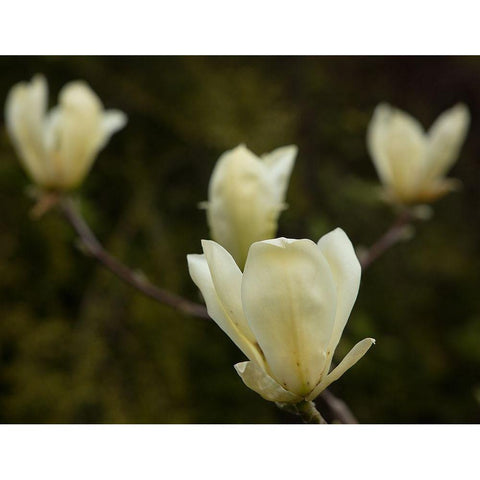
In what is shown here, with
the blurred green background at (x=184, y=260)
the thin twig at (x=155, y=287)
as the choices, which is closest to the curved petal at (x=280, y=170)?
the thin twig at (x=155, y=287)

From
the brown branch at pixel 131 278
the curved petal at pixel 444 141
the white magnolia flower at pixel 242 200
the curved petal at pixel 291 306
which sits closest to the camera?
the curved petal at pixel 291 306

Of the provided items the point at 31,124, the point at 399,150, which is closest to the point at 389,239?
the point at 399,150

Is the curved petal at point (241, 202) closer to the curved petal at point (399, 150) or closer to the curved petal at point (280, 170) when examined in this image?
the curved petal at point (280, 170)

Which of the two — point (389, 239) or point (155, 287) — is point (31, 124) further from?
point (389, 239)

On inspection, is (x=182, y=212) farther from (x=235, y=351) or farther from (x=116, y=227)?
(x=235, y=351)

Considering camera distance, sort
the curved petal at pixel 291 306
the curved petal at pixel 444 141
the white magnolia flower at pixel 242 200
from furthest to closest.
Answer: the curved petal at pixel 444 141 < the white magnolia flower at pixel 242 200 < the curved petal at pixel 291 306

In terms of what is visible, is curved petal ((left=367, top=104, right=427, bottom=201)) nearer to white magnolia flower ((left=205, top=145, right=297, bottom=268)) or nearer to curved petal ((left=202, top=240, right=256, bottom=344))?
white magnolia flower ((left=205, top=145, right=297, bottom=268))
